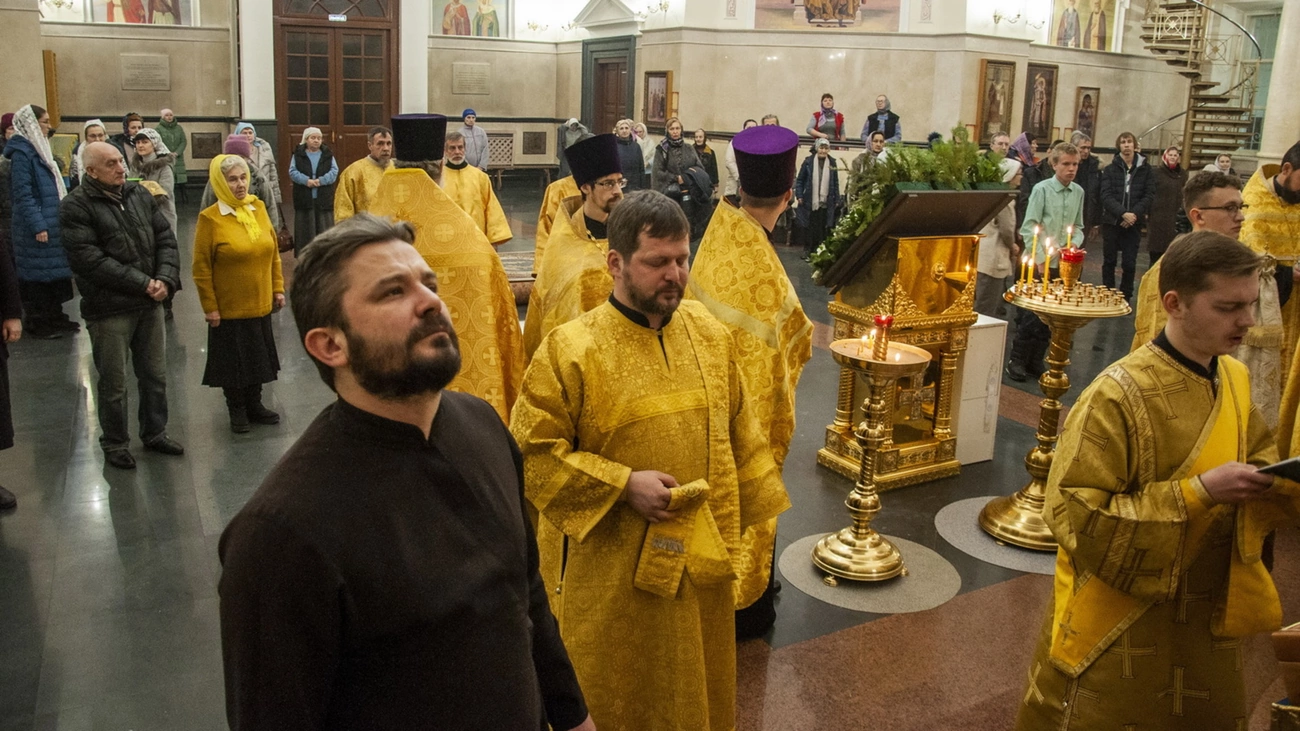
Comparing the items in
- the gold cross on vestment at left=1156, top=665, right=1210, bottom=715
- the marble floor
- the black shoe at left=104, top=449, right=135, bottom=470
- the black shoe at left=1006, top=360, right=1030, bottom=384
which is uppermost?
the gold cross on vestment at left=1156, top=665, right=1210, bottom=715

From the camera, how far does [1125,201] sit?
11133 millimetres

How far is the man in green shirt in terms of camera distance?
777cm

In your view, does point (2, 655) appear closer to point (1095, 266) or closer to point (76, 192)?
point (76, 192)

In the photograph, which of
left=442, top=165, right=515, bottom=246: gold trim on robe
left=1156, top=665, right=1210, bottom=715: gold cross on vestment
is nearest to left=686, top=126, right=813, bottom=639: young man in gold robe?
left=1156, top=665, right=1210, bottom=715: gold cross on vestment

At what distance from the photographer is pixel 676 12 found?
18328mm

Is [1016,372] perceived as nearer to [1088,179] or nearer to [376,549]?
[1088,179]

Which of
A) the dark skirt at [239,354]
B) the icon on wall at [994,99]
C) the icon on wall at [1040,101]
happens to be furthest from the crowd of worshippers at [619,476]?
the icon on wall at [1040,101]

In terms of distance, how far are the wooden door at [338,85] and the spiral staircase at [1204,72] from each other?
1390 cm

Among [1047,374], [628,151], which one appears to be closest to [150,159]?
[628,151]

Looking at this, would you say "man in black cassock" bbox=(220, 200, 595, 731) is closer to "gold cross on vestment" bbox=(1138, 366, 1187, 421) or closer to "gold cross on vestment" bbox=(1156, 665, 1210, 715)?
"gold cross on vestment" bbox=(1138, 366, 1187, 421)

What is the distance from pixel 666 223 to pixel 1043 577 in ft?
9.86


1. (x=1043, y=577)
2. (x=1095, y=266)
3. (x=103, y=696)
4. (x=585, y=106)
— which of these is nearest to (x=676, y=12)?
(x=585, y=106)

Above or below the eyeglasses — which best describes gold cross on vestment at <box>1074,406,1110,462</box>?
below

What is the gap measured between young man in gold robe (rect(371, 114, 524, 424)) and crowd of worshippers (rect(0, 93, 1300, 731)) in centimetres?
1
